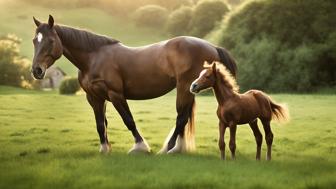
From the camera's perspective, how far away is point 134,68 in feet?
23.9

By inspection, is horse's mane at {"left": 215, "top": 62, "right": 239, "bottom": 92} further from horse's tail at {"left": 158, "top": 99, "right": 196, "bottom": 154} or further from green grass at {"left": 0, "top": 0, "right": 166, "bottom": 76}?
green grass at {"left": 0, "top": 0, "right": 166, "bottom": 76}

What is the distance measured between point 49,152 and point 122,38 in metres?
8.84

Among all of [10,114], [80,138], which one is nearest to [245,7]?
[10,114]

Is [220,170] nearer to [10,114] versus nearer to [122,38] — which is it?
[10,114]

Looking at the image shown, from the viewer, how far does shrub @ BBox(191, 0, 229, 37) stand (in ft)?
83.8

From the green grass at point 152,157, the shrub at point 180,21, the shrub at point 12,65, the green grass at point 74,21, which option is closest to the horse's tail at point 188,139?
the green grass at point 152,157

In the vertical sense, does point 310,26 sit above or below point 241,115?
above

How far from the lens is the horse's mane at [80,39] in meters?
7.15

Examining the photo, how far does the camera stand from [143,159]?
666 cm

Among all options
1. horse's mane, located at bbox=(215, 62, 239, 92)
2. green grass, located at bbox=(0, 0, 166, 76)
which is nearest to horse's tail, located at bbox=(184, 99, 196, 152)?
horse's mane, located at bbox=(215, 62, 239, 92)

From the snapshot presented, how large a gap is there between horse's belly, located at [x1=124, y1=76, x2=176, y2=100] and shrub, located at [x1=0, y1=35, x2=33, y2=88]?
13158 millimetres

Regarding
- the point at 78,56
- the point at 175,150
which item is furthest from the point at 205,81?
the point at 78,56

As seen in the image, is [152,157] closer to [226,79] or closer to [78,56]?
[226,79]

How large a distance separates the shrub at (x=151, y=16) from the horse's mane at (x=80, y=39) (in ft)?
29.3
